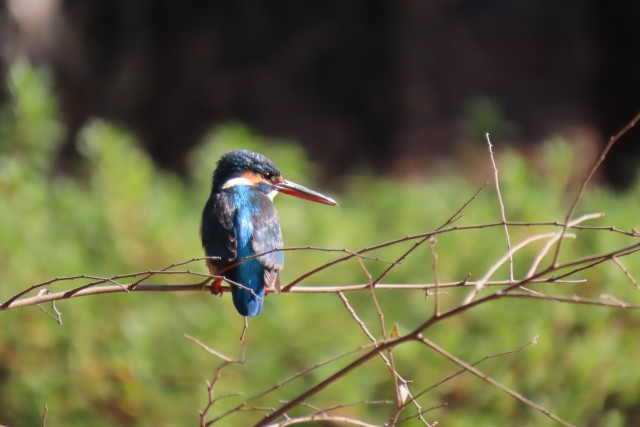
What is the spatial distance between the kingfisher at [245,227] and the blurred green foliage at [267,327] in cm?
102

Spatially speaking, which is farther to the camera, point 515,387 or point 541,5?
point 541,5

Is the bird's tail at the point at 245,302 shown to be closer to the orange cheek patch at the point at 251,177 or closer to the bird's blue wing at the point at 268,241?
Result: the bird's blue wing at the point at 268,241

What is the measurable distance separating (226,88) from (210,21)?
0.45 metres

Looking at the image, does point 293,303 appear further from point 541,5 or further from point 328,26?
point 541,5

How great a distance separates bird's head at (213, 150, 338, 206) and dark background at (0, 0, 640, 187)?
3.69m

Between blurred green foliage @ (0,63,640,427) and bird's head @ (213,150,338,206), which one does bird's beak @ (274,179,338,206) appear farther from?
blurred green foliage @ (0,63,640,427)

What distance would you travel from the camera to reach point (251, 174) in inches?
109

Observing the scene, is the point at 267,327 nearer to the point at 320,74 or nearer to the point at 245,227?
the point at 245,227

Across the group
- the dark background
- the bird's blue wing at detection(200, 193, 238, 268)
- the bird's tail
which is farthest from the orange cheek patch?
the dark background

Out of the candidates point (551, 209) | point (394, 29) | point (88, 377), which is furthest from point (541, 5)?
point (88, 377)

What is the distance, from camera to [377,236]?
Result: 4141mm

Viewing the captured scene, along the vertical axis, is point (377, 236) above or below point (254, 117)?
below

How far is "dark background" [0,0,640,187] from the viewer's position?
6586 millimetres

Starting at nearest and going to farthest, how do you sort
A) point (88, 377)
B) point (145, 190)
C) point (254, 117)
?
1. point (88, 377)
2. point (145, 190)
3. point (254, 117)
